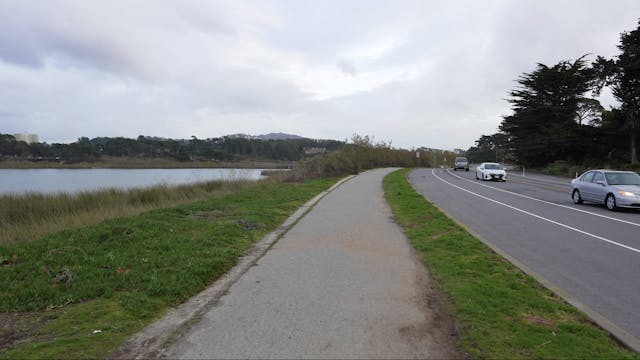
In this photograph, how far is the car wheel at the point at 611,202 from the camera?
16456 millimetres

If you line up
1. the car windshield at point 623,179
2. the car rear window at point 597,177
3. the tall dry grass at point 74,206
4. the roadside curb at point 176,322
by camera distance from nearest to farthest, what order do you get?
the roadside curb at point 176,322 → the tall dry grass at point 74,206 → the car windshield at point 623,179 → the car rear window at point 597,177

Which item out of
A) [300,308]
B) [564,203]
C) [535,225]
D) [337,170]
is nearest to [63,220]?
[300,308]

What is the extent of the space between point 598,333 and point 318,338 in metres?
2.73

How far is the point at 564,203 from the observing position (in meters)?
18.7

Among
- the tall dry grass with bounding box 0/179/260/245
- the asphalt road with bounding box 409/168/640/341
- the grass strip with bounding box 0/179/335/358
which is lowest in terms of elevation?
the tall dry grass with bounding box 0/179/260/245

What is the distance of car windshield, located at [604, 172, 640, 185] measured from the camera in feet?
56.1

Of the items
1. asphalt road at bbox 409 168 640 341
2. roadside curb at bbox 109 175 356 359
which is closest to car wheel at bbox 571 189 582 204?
asphalt road at bbox 409 168 640 341

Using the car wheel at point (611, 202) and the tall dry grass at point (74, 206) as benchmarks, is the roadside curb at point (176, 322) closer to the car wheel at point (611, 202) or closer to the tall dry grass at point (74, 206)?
the tall dry grass at point (74, 206)

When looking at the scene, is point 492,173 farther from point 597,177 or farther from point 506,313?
point 506,313

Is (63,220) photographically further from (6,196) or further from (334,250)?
(334,250)

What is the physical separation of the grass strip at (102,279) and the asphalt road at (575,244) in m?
4.97

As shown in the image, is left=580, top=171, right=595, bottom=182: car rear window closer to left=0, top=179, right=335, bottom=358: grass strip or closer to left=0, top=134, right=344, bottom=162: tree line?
left=0, top=179, right=335, bottom=358: grass strip

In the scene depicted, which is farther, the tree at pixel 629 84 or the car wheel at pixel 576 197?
the tree at pixel 629 84

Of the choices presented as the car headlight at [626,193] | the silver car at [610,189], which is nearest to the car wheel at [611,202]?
the silver car at [610,189]
